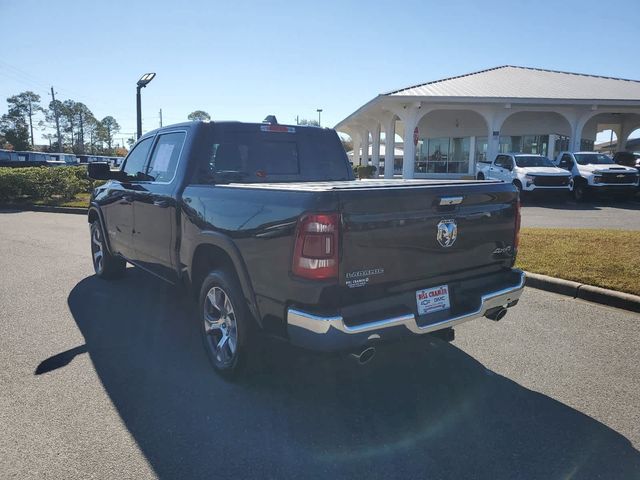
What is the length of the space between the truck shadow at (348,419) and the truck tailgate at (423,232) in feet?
2.92

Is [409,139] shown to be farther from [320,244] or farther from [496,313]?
[320,244]

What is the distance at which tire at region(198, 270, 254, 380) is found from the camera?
3.47 meters

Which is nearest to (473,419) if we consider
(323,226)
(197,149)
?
(323,226)

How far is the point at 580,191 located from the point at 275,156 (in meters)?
17.4

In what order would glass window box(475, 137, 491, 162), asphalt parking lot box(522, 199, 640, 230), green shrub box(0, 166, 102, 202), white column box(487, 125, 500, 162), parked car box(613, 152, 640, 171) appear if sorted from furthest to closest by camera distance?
glass window box(475, 137, 491, 162), white column box(487, 125, 500, 162), parked car box(613, 152, 640, 171), green shrub box(0, 166, 102, 202), asphalt parking lot box(522, 199, 640, 230)

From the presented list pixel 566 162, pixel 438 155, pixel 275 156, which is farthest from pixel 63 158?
pixel 275 156

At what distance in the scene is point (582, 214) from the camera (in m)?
14.9

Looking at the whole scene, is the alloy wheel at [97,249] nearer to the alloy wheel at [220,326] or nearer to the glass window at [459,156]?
the alloy wheel at [220,326]

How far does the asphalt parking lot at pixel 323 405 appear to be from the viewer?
273 centimetres

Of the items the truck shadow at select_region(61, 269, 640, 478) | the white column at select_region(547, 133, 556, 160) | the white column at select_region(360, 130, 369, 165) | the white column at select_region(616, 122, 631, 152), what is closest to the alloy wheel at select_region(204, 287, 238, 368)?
the truck shadow at select_region(61, 269, 640, 478)

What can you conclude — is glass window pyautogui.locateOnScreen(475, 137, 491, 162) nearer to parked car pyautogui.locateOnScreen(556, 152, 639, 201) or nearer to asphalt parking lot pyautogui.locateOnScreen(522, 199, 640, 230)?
asphalt parking lot pyautogui.locateOnScreen(522, 199, 640, 230)

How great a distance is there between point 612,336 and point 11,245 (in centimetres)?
1035

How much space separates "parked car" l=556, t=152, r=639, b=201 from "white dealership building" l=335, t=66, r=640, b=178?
5519 mm

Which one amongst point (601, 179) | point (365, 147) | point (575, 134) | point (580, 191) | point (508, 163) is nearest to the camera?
point (601, 179)
